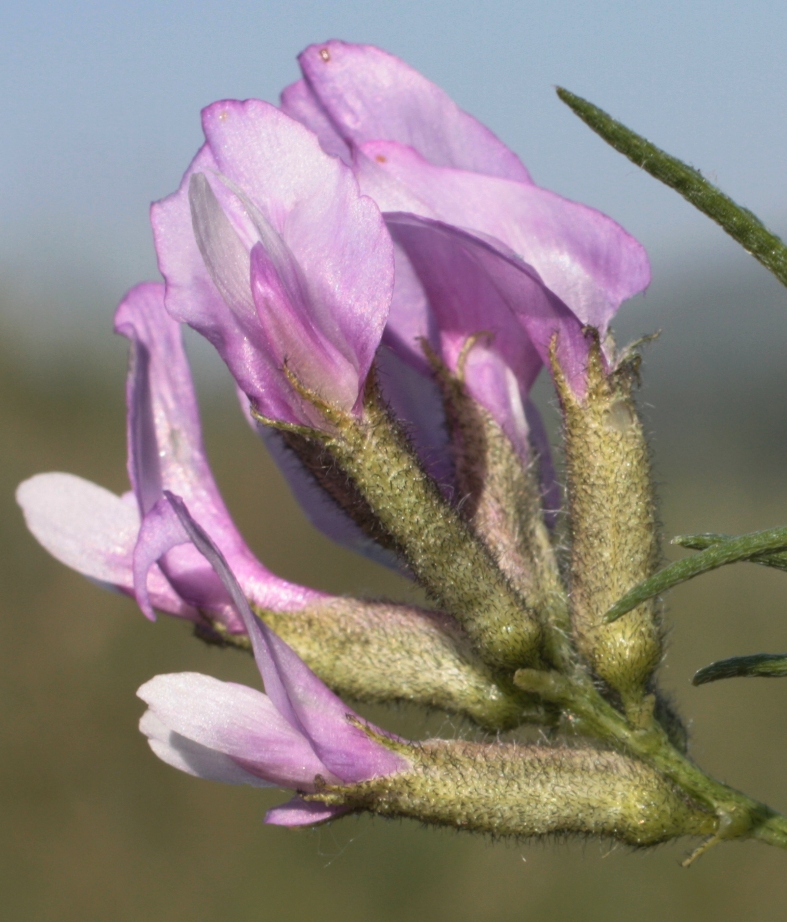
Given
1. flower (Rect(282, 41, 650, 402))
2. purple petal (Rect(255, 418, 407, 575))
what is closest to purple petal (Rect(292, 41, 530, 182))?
flower (Rect(282, 41, 650, 402))

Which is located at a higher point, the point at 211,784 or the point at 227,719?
the point at 227,719

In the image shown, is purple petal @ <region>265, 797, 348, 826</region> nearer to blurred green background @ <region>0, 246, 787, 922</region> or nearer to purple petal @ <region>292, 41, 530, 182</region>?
purple petal @ <region>292, 41, 530, 182</region>

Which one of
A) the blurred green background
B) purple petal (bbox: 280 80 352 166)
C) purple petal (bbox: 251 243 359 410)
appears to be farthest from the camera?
the blurred green background

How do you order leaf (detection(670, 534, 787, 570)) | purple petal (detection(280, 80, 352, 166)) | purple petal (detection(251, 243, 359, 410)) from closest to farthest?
1. leaf (detection(670, 534, 787, 570))
2. purple petal (detection(251, 243, 359, 410))
3. purple petal (detection(280, 80, 352, 166))

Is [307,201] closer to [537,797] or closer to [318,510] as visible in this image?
[318,510]

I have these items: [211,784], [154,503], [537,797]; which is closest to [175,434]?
[154,503]

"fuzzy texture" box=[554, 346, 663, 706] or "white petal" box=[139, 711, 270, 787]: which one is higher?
"fuzzy texture" box=[554, 346, 663, 706]

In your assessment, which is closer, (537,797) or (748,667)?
(748,667)
